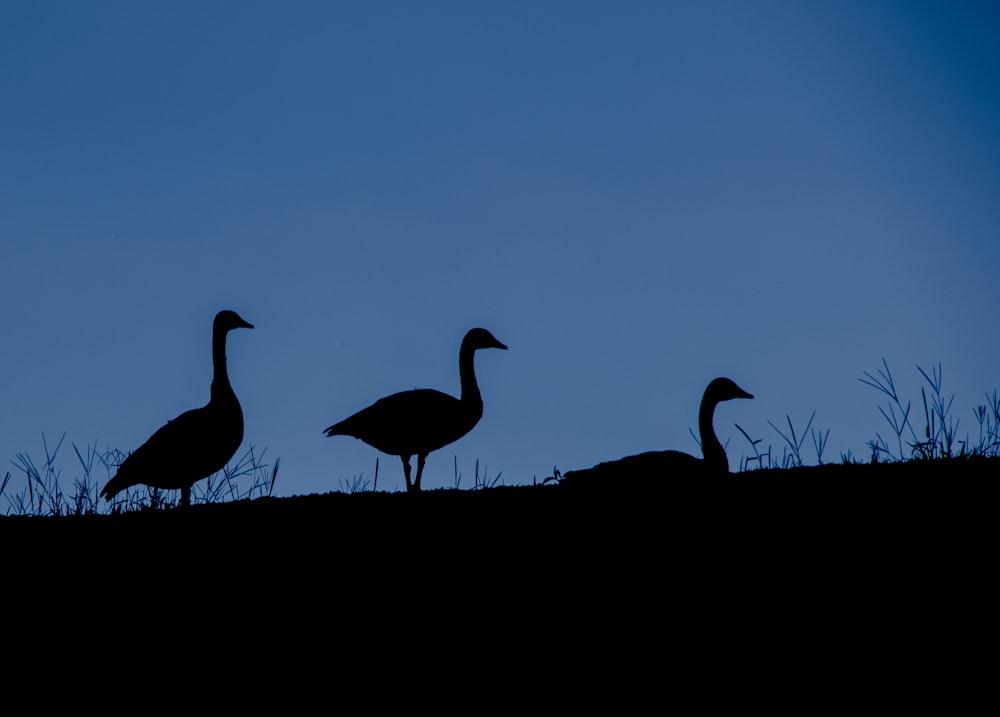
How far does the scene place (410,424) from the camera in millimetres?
10336

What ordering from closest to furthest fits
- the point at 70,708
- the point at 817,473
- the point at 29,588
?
the point at 70,708 < the point at 29,588 < the point at 817,473

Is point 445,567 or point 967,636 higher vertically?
point 445,567

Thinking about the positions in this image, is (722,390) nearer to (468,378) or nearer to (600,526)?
(468,378)

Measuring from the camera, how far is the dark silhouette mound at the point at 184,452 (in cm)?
894

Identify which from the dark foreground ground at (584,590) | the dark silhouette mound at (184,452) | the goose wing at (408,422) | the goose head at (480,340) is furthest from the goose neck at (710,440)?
the dark silhouette mound at (184,452)

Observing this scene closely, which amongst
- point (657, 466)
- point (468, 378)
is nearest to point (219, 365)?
point (468, 378)

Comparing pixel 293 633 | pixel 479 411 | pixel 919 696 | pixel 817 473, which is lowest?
Answer: pixel 919 696

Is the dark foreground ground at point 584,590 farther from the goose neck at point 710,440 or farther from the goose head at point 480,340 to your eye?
the goose head at point 480,340

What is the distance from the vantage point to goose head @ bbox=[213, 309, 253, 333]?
1062 centimetres

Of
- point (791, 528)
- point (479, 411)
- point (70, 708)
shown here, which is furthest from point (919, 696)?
point (479, 411)

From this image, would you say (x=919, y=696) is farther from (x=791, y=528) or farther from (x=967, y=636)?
(x=791, y=528)

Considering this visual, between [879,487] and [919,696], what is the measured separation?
293cm

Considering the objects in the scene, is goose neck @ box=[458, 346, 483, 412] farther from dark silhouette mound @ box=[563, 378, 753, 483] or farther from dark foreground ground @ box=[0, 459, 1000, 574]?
dark foreground ground @ box=[0, 459, 1000, 574]

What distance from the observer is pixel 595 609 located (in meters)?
4.98
